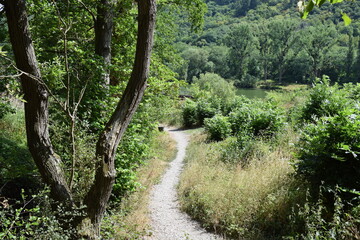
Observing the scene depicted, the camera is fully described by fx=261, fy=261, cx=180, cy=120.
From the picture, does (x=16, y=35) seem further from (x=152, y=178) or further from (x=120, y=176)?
(x=152, y=178)

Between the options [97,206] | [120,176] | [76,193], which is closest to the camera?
[97,206]

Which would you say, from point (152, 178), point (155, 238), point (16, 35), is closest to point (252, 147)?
point (152, 178)

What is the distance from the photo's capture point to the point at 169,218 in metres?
6.10

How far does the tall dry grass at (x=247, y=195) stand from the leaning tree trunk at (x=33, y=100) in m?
3.10

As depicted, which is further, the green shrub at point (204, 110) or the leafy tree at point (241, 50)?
the leafy tree at point (241, 50)

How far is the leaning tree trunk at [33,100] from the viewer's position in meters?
3.42

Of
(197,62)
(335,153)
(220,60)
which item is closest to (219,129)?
(335,153)

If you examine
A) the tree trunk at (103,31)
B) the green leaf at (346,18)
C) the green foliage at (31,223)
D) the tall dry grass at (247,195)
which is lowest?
the tall dry grass at (247,195)

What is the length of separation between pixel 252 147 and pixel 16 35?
6.83m

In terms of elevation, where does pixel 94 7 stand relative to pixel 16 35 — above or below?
above

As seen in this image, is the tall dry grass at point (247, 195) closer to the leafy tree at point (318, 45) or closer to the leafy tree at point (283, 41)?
the leafy tree at point (318, 45)

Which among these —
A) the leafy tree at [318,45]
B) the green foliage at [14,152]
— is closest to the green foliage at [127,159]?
the green foliage at [14,152]

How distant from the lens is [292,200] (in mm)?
4781

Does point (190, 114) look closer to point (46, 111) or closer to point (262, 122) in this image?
point (262, 122)
